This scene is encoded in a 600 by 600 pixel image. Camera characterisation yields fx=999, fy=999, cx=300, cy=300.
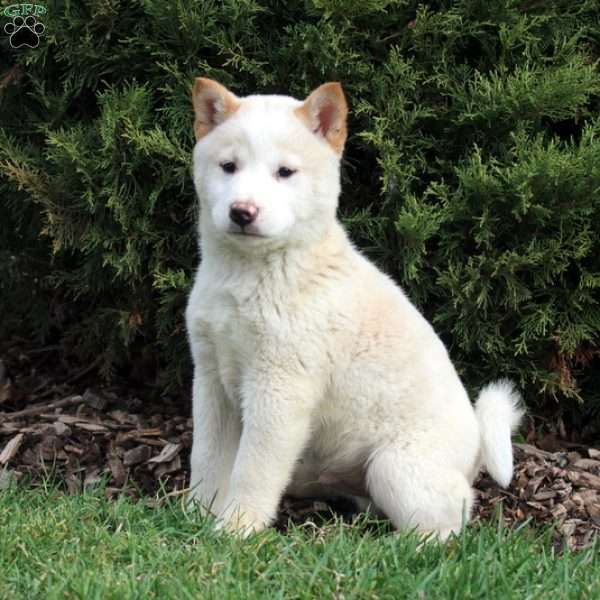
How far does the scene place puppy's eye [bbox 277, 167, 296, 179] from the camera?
374 centimetres

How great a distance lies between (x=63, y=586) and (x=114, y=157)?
250cm

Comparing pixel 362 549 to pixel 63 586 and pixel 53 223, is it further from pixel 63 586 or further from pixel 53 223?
pixel 53 223

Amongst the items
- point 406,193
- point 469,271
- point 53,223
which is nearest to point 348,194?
point 406,193

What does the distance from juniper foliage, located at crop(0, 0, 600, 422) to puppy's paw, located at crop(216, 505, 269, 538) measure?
57.1 inches

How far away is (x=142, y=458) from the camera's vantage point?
16.5 ft

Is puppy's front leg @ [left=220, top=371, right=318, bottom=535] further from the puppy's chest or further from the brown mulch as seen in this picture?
the brown mulch

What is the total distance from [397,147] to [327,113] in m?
0.98

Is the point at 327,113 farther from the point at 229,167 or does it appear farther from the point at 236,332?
the point at 236,332

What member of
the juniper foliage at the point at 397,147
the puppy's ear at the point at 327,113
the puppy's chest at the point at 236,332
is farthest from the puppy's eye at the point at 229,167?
the juniper foliage at the point at 397,147

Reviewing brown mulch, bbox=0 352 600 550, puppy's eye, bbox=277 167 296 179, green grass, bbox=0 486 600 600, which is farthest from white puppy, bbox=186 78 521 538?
brown mulch, bbox=0 352 600 550

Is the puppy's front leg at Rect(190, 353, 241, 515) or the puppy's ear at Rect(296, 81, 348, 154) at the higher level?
the puppy's ear at Rect(296, 81, 348, 154)

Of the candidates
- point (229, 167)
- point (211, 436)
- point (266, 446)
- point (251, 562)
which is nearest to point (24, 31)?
point (229, 167)

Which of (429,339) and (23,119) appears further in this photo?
(23,119)

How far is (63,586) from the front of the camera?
2.87 meters
